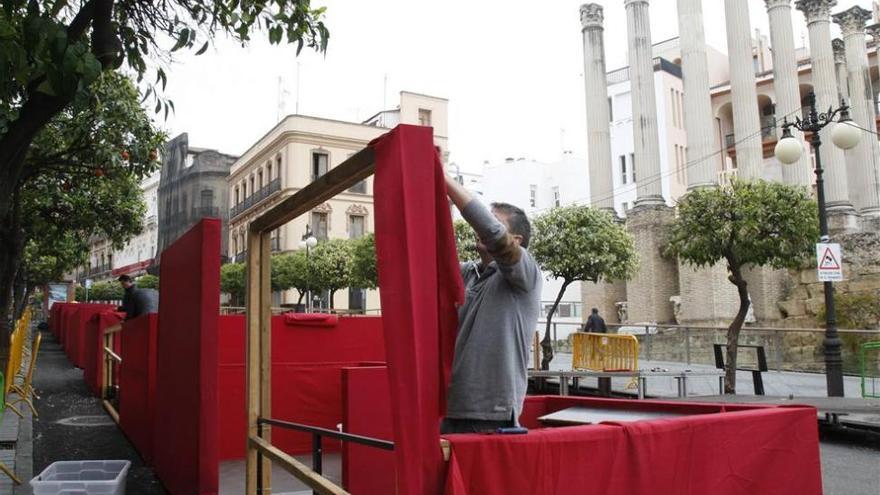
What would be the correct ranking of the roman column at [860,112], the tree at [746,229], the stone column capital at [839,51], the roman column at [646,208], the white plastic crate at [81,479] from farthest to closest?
1. the stone column capital at [839,51]
2. the roman column at [860,112]
3. the roman column at [646,208]
4. the tree at [746,229]
5. the white plastic crate at [81,479]

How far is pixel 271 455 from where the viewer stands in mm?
3824

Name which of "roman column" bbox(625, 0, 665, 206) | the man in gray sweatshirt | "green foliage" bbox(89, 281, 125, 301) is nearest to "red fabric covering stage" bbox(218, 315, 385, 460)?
the man in gray sweatshirt

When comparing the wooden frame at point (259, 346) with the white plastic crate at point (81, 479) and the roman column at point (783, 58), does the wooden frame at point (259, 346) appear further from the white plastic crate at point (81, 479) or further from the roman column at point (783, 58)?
the roman column at point (783, 58)

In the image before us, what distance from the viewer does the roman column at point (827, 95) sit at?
1083 inches

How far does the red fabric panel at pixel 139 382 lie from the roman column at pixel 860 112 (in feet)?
100

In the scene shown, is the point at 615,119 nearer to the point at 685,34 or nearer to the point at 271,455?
the point at 685,34

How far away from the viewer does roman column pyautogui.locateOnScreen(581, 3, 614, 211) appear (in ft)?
108

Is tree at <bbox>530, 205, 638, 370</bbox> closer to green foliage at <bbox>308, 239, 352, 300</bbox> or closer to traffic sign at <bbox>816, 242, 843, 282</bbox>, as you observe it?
traffic sign at <bbox>816, 242, 843, 282</bbox>

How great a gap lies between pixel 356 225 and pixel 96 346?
40322mm

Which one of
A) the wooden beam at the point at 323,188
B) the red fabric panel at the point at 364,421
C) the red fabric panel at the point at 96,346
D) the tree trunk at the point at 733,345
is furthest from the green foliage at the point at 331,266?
the wooden beam at the point at 323,188

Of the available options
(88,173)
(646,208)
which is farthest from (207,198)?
(88,173)

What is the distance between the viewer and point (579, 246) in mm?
18203

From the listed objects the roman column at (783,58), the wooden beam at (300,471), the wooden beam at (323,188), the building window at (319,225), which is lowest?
the wooden beam at (300,471)

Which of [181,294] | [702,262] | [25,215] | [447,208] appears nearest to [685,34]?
[702,262]
